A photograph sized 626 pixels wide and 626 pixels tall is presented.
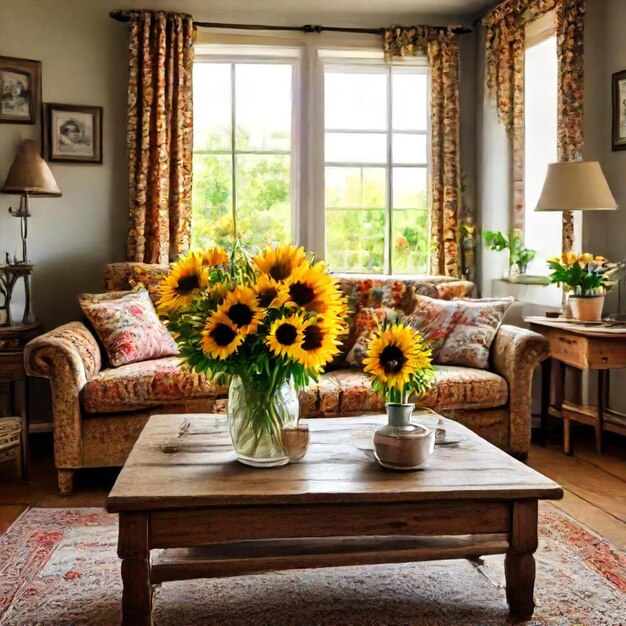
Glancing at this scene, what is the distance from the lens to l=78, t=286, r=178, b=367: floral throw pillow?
3.74 m

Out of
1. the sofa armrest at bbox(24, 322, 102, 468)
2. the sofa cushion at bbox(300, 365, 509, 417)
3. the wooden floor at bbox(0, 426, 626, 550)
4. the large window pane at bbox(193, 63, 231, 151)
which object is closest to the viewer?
the wooden floor at bbox(0, 426, 626, 550)

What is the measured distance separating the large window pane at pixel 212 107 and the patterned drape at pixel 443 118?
105cm

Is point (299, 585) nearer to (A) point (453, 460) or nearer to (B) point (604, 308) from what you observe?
(A) point (453, 460)

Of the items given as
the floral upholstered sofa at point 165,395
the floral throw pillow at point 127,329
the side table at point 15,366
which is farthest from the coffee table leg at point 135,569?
the floral throw pillow at point 127,329

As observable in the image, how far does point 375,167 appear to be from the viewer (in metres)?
4.88

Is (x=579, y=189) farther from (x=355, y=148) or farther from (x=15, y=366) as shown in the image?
(x=15, y=366)

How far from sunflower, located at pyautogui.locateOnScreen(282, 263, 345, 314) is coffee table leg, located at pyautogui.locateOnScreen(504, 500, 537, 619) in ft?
2.38

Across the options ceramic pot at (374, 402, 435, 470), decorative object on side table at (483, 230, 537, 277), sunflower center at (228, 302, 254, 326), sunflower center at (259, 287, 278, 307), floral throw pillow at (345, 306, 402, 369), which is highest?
decorative object on side table at (483, 230, 537, 277)

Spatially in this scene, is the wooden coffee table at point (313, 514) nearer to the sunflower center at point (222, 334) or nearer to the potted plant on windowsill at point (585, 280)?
the sunflower center at point (222, 334)

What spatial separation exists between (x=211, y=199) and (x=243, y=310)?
9.82ft

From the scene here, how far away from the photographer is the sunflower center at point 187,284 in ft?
6.60

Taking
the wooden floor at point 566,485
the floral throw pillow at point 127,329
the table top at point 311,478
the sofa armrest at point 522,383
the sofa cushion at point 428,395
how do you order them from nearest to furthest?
the table top at point 311,478 < the wooden floor at point 566,485 < the sofa cushion at point 428,395 < the sofa armrest at point 522,383 < the floral throw pillow at point 127,329

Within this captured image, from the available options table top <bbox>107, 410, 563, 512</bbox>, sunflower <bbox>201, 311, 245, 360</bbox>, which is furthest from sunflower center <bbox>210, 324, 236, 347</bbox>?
table top <bbox>107, 410, 563, 512</bbox>

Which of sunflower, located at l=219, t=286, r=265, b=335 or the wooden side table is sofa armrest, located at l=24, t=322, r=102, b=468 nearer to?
sunflower, located at l=219, t=286, r=265, b=335
